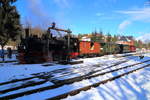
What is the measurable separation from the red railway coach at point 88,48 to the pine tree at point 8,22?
10394mm

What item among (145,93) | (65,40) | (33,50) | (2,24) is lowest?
(145,93)

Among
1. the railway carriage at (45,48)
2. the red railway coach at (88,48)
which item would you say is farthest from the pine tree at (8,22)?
the red railway coach at (88,48)

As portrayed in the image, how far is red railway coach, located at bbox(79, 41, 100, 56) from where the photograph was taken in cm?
2278

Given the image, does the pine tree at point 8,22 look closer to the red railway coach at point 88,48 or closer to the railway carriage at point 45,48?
the railway carriage at point 45,48

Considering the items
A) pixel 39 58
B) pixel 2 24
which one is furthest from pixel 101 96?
pixel 2 24

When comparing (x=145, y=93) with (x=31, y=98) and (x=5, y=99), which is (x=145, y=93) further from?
(x=5, y=99)

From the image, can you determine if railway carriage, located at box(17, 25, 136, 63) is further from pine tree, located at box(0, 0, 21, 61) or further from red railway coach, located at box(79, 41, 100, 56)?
pine tree, located at box(0, 0, 21, 61)

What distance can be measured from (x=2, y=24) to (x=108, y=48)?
2150cm

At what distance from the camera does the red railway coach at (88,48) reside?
74.7 feet

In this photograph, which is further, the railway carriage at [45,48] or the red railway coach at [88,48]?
the red railway coach at [88,48]

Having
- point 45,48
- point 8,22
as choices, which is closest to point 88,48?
point 45,48

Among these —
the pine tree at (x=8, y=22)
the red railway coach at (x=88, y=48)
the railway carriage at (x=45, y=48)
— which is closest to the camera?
the railway carriage at (x=45, y=48)

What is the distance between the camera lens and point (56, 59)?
17188 mm

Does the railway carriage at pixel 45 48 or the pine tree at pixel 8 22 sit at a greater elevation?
the pine tree at pixel 8 22
